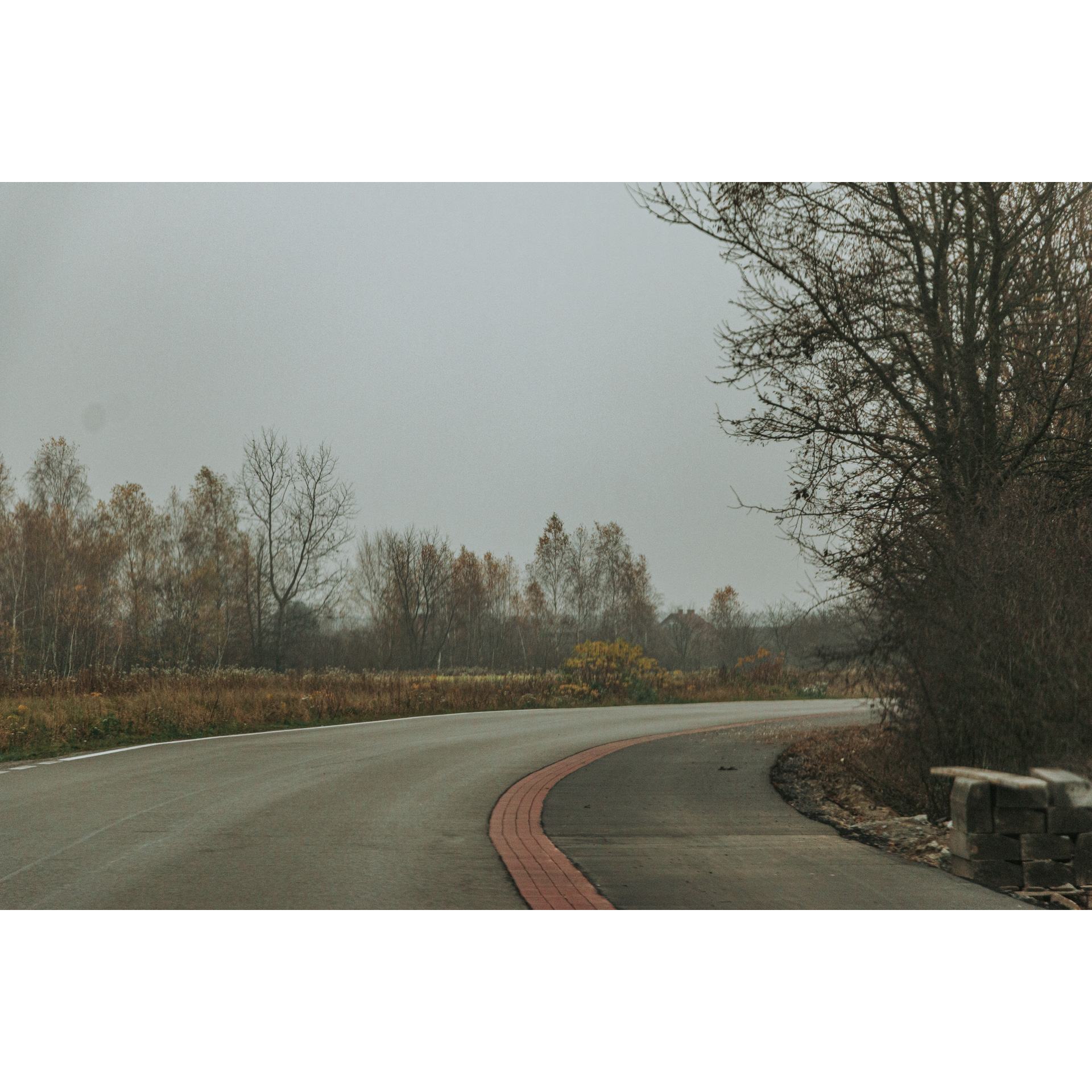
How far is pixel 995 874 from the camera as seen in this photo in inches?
248

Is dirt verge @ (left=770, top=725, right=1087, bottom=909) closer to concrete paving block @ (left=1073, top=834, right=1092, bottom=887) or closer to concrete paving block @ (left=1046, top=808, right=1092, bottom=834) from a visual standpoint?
concrete paving block @ (left=1073, top=834, right=1092, bottom=887)

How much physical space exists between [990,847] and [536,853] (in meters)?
3.27

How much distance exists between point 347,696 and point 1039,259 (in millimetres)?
17085

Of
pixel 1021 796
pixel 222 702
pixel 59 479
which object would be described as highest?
pixel 59 479

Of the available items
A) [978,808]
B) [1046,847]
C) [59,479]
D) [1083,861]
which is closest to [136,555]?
[59,479]

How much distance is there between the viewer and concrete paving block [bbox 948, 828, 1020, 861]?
635 cm

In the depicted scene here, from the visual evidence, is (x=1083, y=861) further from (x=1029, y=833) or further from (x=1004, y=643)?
(x=1004, y=643)

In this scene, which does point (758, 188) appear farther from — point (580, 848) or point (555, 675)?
point (555, 675)

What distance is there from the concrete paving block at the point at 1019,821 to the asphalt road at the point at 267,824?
11.2 feet

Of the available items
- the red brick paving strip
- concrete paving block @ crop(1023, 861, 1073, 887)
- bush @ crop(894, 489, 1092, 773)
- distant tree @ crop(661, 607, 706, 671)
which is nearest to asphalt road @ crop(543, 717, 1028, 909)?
the red brick paving strip

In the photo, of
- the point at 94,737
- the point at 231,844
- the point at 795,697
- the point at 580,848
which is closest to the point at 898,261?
the point at 580,848

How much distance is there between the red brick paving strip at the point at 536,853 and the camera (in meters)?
5.73

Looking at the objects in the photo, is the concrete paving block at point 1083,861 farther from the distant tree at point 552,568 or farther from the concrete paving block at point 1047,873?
the distant tree at point 552,568

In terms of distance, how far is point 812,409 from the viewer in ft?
36.9
